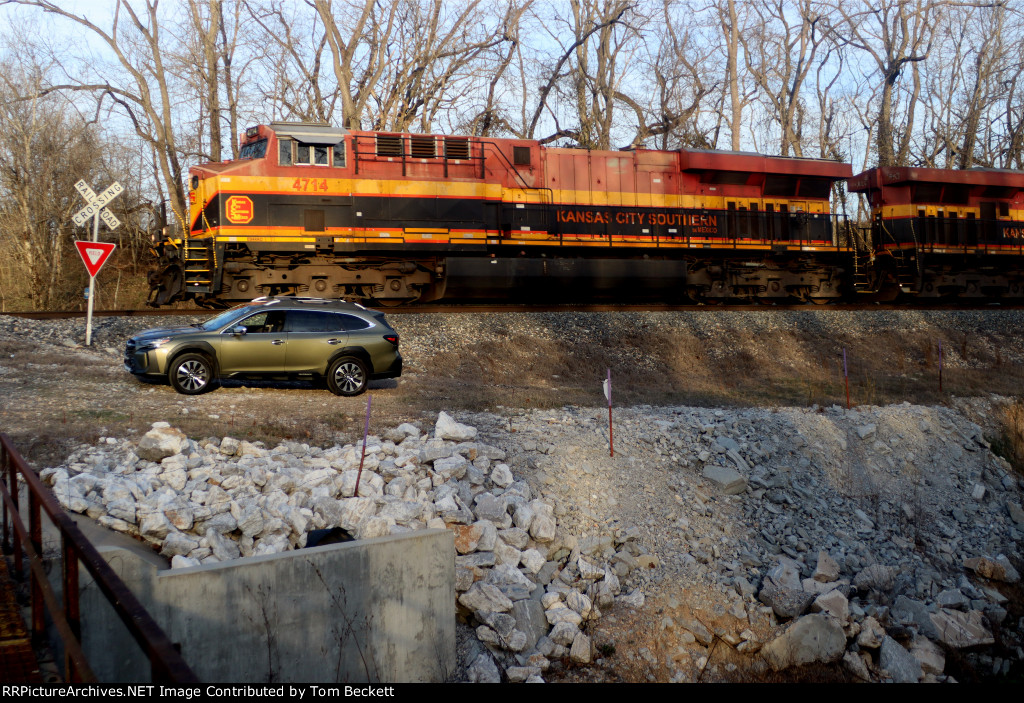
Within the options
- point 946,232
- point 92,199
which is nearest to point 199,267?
point 92,199

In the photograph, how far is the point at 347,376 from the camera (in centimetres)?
1168

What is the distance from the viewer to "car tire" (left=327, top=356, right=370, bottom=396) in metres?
11.6

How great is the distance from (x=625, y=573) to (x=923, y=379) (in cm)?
1272

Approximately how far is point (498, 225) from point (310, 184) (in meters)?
4.43

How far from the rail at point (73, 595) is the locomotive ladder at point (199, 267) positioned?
35.0 ft

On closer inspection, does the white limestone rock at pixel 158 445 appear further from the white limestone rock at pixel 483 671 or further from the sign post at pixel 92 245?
the sign post at pixel 92 245

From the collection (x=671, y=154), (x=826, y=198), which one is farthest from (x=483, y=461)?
(x=826, y=198)

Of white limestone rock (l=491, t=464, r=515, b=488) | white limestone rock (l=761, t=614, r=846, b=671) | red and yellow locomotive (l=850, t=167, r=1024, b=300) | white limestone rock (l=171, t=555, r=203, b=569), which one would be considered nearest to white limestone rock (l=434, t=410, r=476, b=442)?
white limestone rock (l=491, t=464, r=515, b=488)

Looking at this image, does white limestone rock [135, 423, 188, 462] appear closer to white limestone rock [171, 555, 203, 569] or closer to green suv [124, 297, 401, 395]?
white limestone rock [171, 555, 203, 569]

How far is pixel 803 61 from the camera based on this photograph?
33750 mm

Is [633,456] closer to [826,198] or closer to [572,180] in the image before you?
[572,180]

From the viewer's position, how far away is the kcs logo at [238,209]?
15.6m

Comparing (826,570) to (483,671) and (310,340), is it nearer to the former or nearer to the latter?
(483,671)

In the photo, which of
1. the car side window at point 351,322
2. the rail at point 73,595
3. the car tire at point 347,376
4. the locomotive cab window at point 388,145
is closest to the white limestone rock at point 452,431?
the car tire at point 347,376
